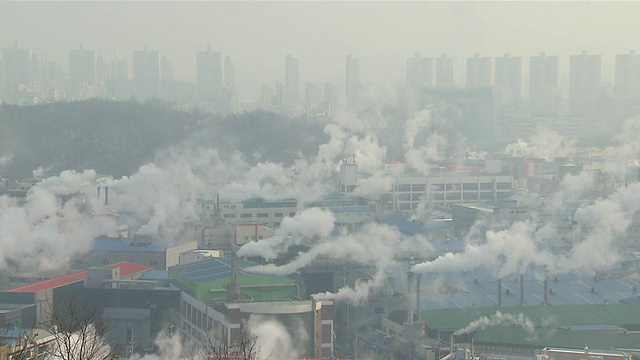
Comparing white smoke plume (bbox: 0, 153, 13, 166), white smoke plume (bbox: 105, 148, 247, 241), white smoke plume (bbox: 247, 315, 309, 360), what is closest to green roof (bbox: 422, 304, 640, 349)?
white smoke plume (bbox: 247, 315, 309, 360)

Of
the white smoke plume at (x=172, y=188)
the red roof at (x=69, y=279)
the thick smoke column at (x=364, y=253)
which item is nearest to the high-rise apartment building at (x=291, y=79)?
the white smoke plume at (x=172, y=188)

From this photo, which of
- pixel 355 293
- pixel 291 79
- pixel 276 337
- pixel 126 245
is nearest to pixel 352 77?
pixel 291 79

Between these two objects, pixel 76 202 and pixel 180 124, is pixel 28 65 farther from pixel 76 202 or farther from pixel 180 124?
pixel 76 202

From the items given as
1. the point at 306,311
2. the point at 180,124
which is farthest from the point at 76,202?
the point at 180,124

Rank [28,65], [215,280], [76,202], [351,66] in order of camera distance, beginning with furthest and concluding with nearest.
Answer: [28,65] < [351,66] < [76,202] < [215,280]

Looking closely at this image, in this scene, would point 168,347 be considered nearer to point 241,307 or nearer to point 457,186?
point 241,307

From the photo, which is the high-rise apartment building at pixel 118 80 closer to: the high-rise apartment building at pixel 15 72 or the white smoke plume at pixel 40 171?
the high-rise apartment building at pixel 15 72
